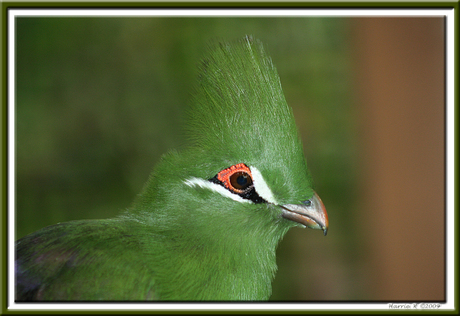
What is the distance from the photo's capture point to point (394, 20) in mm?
2609

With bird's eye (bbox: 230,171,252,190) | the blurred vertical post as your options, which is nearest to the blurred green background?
the blurred vertical post

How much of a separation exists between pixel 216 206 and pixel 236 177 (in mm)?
142

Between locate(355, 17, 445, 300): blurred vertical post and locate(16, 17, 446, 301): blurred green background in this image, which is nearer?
locate(355, 17, 445, 300): blurred vertical post

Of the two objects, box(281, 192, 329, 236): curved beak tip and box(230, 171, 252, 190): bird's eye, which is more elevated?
box(230, 171, 252, 190): bird's eye

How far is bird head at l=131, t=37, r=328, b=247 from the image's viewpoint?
134cm

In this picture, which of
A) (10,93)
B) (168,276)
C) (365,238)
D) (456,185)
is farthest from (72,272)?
(365,238)

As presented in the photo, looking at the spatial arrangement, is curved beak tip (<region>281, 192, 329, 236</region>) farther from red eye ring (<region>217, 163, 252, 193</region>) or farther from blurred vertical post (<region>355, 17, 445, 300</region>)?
blurred vertical post (<region>355, 17, 445, 300</region>)

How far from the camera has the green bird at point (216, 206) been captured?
127cm

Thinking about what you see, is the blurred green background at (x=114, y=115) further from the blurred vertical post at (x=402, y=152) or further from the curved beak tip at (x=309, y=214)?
the curved beak tip at (x=309, y=214)

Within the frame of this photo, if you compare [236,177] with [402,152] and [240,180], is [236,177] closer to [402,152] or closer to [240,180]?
[240,180]

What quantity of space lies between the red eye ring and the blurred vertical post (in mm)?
1495

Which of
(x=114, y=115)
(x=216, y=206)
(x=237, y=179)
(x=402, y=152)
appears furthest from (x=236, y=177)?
(x=114, y=115)

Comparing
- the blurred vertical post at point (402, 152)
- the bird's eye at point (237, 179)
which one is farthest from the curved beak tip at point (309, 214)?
the blurred vertical post at point (402, 152)

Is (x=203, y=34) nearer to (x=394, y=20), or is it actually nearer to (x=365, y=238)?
(x=394, y=20)
